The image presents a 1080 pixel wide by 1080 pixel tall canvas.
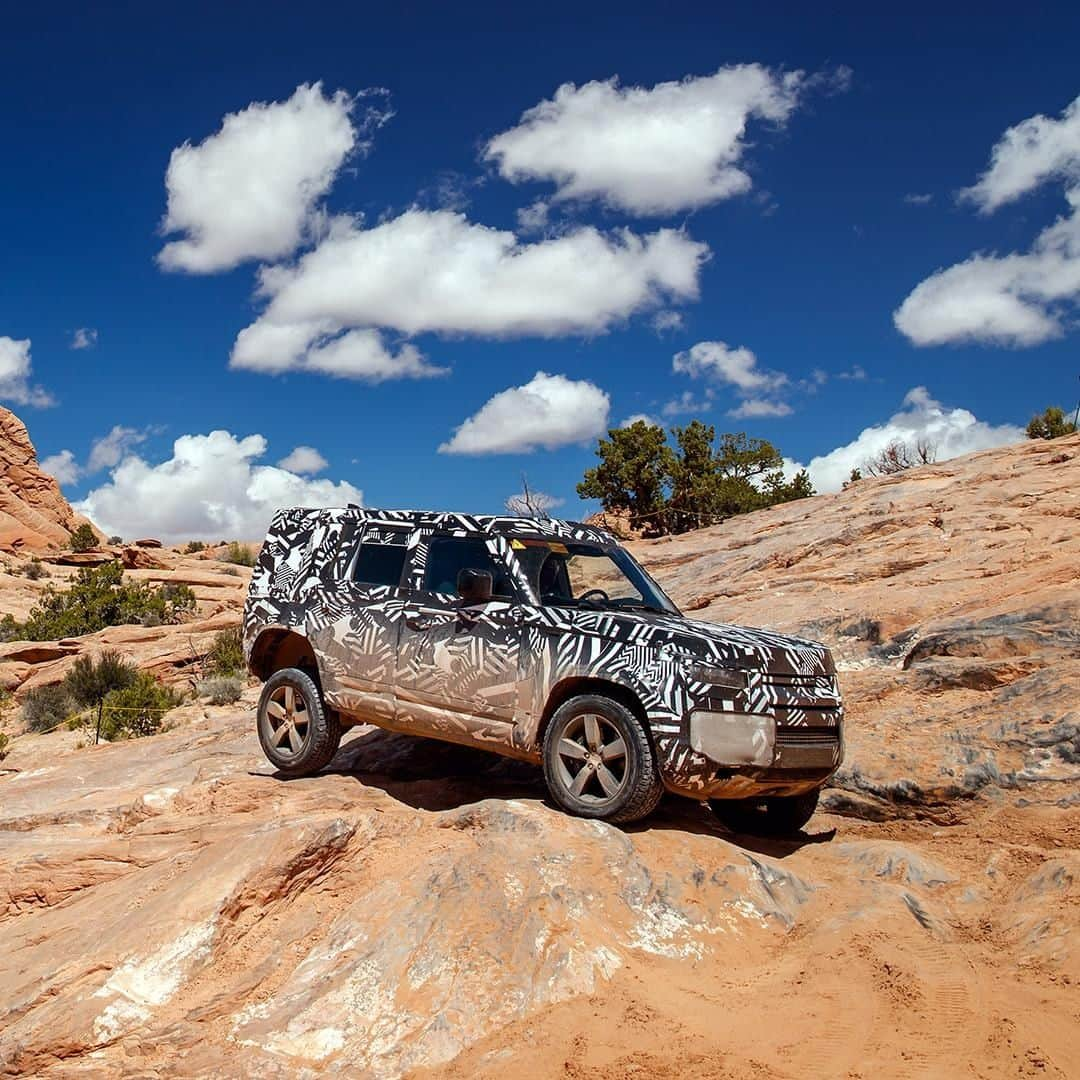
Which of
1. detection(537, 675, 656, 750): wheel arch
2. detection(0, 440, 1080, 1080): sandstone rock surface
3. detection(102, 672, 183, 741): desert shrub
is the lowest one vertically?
detection(0, 440, 1080, 1080): sandstone rock surface

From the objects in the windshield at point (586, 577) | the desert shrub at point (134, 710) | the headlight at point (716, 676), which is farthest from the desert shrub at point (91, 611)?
the headlight at point (716, 676)

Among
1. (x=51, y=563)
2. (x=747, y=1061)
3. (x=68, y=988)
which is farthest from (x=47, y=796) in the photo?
(x=51, y=563)

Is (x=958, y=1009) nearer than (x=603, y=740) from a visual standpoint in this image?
Yes

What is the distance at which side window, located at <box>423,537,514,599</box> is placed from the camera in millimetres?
7340

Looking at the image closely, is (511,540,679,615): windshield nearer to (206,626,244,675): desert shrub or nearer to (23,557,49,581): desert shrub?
(206,626,244,675): desert shrub

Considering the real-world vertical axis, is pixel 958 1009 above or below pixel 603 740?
below

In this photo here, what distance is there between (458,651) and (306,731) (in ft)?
5.38

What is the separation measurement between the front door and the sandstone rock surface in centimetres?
65

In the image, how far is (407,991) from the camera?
4773 mm

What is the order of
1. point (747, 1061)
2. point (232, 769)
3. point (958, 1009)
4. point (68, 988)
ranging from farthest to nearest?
point (232, 769) < point (68, 988) < point (958, 1009) < point (747, 1061)

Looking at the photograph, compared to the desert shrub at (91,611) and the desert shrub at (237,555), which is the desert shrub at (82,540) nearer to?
the desert shrub at (237,555)

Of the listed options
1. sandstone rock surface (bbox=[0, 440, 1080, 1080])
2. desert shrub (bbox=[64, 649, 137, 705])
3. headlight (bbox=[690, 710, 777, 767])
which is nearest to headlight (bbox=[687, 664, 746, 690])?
headlight (bbox=[690, 710, 777, 767])

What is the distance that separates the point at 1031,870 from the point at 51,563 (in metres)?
47.8

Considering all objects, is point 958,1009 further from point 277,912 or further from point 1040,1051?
point 277,912
